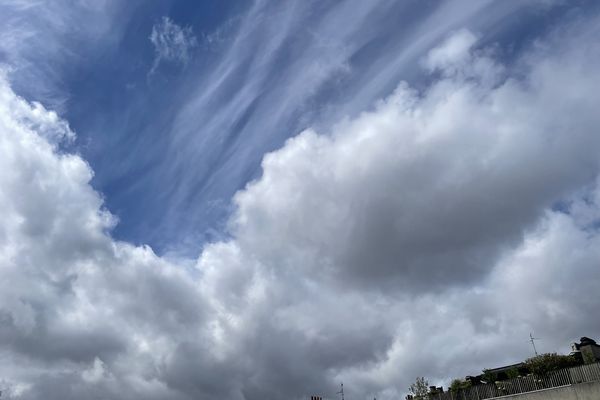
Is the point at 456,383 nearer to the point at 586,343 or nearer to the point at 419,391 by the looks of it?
the point at 419,391

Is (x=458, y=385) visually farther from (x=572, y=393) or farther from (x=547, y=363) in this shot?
(x=572, y=393)

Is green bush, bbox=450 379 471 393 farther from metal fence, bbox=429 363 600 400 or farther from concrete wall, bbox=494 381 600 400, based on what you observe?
concrete wall, bbox=494 381 600 400

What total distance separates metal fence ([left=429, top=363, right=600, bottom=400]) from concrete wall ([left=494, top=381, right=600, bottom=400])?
2.93 ft

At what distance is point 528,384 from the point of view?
4972cm

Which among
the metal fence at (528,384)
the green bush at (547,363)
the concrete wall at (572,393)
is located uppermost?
the green bush at (547,363)

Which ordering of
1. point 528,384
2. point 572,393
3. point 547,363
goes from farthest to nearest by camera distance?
point 547,363, point 528,384, point 572,393

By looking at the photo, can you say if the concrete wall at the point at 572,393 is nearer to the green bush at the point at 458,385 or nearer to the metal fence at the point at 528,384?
the metal fence at the point at 528,384

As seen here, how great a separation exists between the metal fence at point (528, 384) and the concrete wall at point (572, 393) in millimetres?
892

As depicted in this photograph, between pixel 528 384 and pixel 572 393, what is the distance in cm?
606

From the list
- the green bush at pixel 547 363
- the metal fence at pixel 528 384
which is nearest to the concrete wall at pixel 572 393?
the metal fence at pixel 528 384

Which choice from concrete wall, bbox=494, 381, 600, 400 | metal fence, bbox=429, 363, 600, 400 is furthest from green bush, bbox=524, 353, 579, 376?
concrete wall, bbox=494, 381, 600, 400

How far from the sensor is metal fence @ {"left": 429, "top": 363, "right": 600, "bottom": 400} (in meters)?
44.3

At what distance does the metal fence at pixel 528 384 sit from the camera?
145 ft

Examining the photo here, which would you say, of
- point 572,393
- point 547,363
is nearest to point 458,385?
point 547,363
